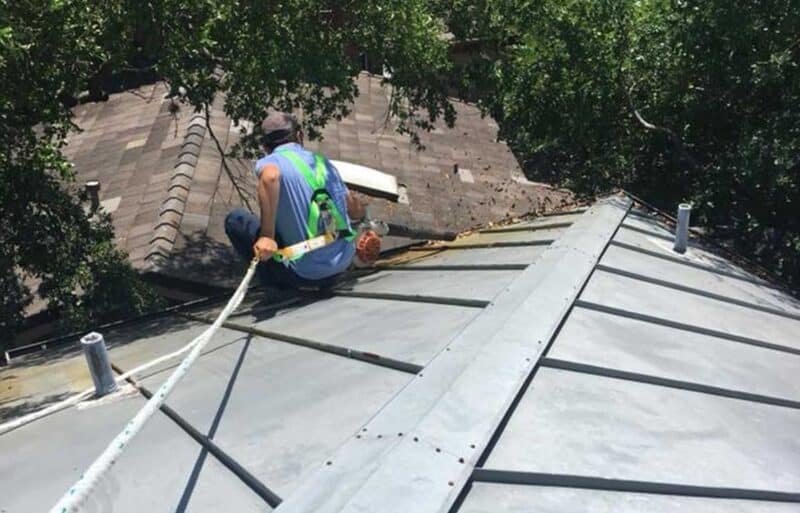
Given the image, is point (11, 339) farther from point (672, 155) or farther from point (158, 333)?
point (672, 155)

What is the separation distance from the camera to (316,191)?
4539 millimetres

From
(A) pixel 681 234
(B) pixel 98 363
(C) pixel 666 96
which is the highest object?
(C) pixel 666 96

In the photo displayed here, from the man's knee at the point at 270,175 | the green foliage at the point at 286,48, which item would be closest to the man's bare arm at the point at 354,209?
the man's knee at the point at 270,175

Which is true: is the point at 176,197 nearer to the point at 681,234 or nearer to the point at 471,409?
the point at 681,234

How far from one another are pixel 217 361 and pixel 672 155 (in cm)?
844

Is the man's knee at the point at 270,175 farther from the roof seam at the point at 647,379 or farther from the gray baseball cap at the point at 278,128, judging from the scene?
the roof seam at the point at 647,379

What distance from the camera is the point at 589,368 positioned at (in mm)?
2754

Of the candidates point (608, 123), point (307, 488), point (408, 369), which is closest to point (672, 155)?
point (608, 123)

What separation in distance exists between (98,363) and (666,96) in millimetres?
8556

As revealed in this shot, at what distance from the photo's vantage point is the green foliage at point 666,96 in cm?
716

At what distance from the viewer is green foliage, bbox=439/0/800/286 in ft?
23.5

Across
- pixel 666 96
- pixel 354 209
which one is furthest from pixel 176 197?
pixel 666 96

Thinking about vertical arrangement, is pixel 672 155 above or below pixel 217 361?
above

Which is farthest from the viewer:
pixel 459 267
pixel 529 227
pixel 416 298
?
pixel 529 227
